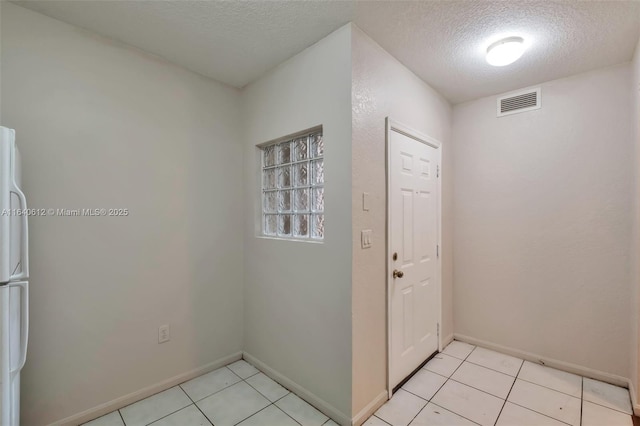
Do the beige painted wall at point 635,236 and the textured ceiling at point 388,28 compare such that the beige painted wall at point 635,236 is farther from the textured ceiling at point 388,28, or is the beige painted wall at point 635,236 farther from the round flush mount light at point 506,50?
the round flush mount light at point 506,50

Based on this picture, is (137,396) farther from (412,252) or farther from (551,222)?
(551,222)

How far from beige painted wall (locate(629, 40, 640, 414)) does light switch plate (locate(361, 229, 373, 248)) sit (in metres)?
1.67

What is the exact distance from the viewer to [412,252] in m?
2.29

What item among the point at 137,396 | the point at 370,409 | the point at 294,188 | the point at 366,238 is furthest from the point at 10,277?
the point at 370,409

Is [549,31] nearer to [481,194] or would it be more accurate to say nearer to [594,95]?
[594,95]

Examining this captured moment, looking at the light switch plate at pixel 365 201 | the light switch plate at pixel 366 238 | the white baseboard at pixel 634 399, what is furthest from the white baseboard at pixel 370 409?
the white baseboard at pixel 634 399

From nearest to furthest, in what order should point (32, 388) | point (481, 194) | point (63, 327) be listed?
point (32, 388)
point (63, 327)
point (481, 194)

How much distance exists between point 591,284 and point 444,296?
108cm

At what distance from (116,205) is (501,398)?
2911mm

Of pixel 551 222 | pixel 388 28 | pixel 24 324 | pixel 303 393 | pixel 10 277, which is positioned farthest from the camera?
pixel 551 222

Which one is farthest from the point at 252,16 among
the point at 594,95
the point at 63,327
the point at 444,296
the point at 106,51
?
the point at 444,296

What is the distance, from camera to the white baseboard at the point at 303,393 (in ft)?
5.81

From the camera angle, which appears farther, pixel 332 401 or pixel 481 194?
pixel 481 194

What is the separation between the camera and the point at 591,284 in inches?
87.7
